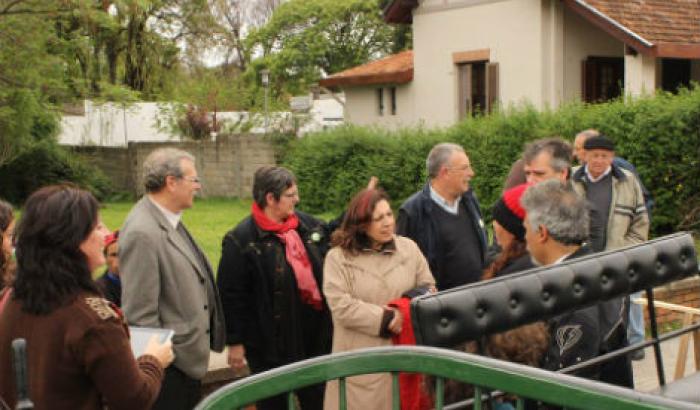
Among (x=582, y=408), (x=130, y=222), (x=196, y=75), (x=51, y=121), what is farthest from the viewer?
(x=196, y=75)

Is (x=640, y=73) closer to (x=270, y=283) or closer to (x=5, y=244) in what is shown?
(x=270, y=283)

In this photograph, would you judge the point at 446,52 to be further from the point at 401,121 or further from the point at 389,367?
the point at 389,367

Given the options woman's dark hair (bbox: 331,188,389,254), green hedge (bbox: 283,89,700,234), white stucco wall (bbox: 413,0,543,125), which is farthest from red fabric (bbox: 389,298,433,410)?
white stucco wall (bbox: 413,0,543,125)

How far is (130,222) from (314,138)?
16.4m

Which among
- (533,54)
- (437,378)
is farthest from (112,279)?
(533,54)

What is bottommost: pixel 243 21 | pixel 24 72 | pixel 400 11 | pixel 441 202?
pixel 441 202

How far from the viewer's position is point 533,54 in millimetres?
19078

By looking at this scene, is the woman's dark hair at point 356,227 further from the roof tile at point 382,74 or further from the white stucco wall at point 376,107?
the roof tile at point 382,74

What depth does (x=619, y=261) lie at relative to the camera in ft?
11.0

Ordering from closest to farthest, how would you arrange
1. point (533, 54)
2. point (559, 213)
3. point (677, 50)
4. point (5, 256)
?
point (559, 213)
point (5, 256)
point (677, 50)
point (533, 54)

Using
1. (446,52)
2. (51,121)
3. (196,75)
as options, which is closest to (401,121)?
(446,52)

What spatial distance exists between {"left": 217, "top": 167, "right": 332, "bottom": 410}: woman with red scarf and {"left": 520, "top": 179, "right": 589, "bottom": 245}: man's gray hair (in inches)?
65.3

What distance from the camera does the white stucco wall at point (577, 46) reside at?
1889cm

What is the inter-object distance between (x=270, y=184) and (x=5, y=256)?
57.1 inches
